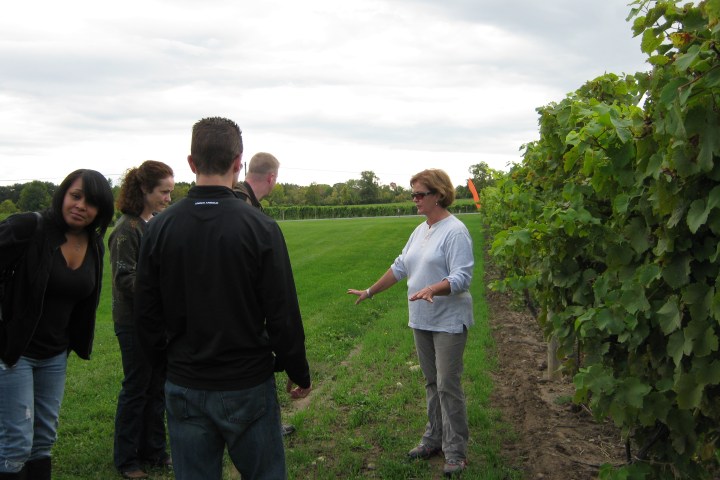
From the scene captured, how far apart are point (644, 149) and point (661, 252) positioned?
0.45 meters

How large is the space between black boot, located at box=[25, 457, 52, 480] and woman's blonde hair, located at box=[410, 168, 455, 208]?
9.68 feet

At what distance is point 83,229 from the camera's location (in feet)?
12.6

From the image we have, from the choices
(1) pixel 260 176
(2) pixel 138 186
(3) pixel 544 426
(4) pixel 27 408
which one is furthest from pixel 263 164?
(3) pixel 544 426

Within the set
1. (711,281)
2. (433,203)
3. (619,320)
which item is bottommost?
(619,320)

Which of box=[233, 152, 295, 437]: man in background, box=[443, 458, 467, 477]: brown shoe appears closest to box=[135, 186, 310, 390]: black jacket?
box=[233, 152, 295, 437]: man in background

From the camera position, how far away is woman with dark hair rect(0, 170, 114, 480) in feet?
11.1

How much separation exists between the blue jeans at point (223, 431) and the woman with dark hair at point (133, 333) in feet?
6.73

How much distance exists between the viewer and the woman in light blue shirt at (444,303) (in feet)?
14.7

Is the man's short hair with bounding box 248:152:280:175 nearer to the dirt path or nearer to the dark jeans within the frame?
the dark jeans

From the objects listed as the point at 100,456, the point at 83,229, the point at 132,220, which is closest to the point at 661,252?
the point at 83,229

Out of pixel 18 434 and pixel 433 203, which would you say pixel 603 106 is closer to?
pixel 433 203

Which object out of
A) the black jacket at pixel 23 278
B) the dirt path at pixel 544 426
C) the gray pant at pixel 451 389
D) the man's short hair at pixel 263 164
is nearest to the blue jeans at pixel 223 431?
the black jacket at pixel 23 278

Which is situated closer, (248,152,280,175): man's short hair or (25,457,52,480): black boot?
(25,457,52,480): black boot

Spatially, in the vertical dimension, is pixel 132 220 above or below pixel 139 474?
above
